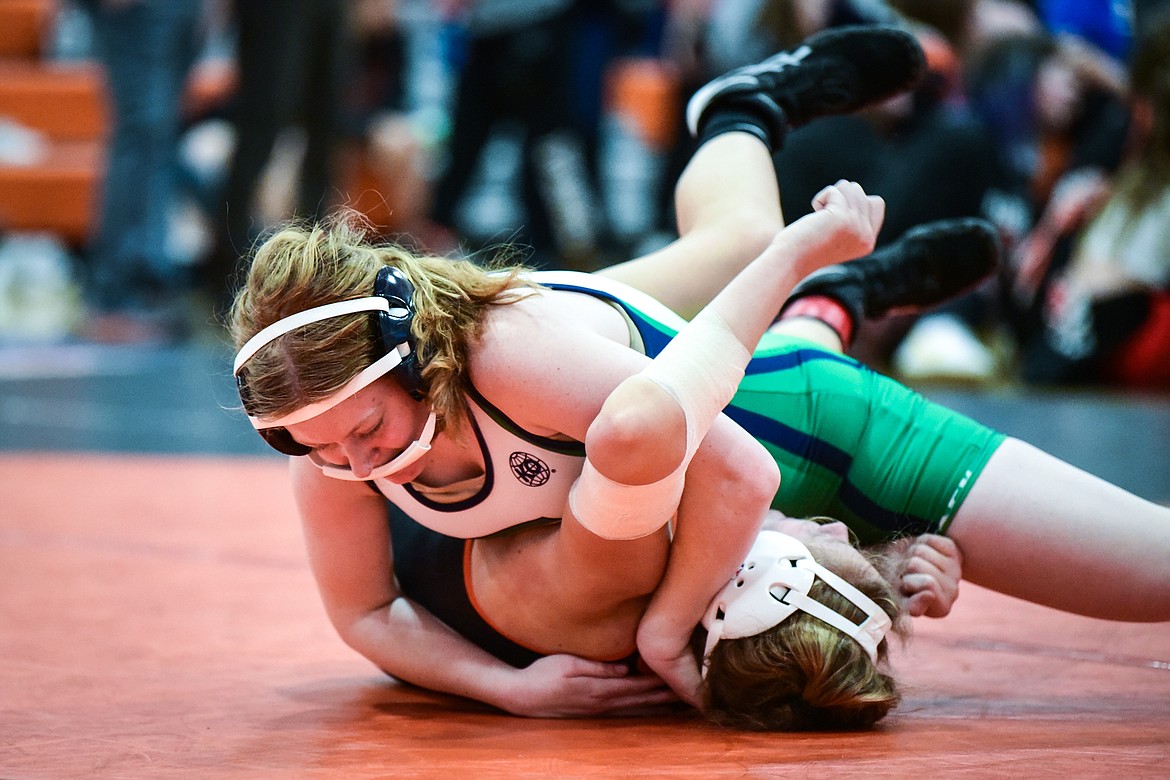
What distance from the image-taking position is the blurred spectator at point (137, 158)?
618 centimetres

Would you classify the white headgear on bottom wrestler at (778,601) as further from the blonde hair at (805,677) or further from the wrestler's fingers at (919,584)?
the wrestler's fingers at (919,584)

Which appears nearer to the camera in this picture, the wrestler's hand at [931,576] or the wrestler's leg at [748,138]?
the wrestler's hand at [931,576]

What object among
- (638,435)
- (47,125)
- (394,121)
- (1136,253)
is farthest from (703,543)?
(47,125)

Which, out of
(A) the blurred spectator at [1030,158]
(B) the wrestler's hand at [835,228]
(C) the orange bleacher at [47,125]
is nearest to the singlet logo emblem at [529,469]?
(B) the wrestler's hand at [835,228]

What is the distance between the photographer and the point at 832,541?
196cm

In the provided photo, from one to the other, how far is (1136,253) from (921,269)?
2.96 meters

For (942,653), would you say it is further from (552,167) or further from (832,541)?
(552,167)

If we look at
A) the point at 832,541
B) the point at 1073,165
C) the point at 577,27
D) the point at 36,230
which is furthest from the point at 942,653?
the point at 36,230

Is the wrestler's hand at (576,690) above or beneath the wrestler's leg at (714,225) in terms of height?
beneath

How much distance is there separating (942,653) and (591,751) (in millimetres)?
849

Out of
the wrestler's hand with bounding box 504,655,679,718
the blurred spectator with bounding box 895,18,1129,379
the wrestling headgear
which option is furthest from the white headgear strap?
the blurred spectator with bounding box 895,18,1129,379

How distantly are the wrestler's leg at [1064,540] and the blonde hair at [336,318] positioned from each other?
807 millimetres

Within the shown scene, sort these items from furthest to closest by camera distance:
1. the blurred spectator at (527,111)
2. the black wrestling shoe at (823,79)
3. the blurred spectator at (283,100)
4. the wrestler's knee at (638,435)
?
the blurred spectator at (527,111) < the blurred spectator at (283,100) < the black wrestling shoe at (823,79) < the wrestler's knee at (638,435)

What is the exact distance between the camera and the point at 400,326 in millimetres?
1826
